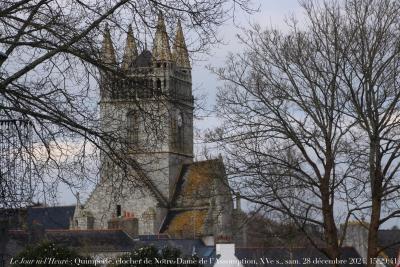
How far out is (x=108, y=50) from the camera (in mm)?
11414

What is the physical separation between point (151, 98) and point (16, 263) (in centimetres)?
1401

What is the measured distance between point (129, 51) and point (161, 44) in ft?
1.50

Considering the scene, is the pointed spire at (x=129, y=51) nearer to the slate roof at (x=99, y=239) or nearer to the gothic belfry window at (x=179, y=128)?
the gothic belfry window at (x=179, y=128)

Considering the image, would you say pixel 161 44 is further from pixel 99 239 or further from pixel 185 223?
pixel 185 223

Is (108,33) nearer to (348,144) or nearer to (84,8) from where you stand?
Result: (84,8)

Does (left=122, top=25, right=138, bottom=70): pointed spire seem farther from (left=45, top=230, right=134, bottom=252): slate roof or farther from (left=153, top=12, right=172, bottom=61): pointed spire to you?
(left=45, top=230, right=134, bottom=252): slate roof

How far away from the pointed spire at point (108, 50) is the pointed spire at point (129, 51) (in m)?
0.17

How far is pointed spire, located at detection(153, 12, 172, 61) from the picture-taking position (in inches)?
446

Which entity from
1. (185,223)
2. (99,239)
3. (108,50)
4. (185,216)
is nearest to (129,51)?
(108,50)

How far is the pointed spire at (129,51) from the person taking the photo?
37.2ft

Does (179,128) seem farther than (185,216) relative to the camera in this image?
No

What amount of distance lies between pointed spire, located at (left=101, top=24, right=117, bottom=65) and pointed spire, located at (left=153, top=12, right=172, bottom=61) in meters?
0.59

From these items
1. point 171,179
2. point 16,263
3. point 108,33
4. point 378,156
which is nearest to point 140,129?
point 108,33

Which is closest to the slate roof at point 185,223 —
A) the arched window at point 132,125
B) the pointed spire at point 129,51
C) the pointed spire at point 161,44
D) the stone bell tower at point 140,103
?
the arched window at point 132,125
